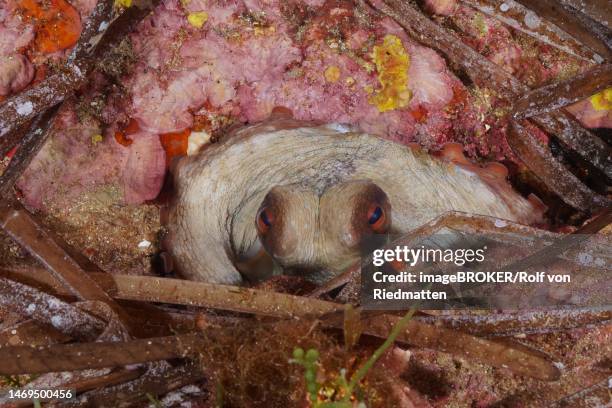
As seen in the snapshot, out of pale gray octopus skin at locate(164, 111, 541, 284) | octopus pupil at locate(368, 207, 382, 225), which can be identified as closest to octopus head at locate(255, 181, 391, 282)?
octopus pupil at locate(368, 207, 382, 225)

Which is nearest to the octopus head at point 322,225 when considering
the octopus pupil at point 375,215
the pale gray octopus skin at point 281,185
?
the octopus pupil at point 375,215

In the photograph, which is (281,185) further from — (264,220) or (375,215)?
(375,215)

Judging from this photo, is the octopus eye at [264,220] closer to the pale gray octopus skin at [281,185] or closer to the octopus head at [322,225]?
the octopus head at [322,225]

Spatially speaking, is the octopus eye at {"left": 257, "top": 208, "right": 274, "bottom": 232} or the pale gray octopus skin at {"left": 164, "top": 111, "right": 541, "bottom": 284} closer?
the octopus eye at {"left": 257, "top": 208, "right": 274, "bottom": 232}

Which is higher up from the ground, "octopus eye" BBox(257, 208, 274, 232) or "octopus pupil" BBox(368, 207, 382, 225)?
"octopus pupil" BBox(368, 207, 382, 225)

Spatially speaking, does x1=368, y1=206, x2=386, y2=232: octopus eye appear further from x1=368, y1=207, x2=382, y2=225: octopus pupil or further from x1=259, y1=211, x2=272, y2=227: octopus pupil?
x1=259, y1=211, x2=272, y2=227: octopus pupil
